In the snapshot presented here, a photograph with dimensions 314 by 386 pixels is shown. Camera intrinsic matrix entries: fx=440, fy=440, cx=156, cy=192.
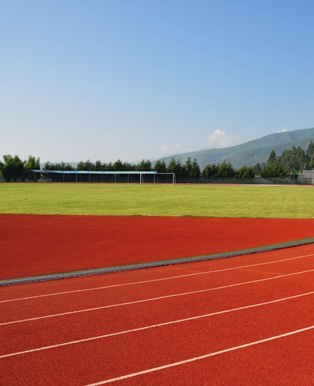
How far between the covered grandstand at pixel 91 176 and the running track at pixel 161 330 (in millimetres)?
104255

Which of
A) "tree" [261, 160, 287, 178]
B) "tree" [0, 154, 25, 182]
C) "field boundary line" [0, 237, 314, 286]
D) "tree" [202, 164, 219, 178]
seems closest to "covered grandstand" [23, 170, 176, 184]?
"tree" [0, 154, 25, 182]

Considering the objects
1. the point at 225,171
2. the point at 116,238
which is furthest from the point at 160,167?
the point at 116,238

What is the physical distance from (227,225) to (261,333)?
14.8 meters

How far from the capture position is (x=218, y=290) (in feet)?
29.5

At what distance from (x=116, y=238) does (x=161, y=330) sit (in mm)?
10381

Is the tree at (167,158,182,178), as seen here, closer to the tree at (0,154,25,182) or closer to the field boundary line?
the tree at (0,154,25,182)

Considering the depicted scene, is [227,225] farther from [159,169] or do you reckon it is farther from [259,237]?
[159,169]

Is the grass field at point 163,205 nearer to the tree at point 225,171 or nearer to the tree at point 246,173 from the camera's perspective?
the tree at point 246,173

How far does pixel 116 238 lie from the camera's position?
16969 millimetres

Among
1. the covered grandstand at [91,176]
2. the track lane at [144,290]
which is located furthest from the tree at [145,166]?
the track lane at [144,290]

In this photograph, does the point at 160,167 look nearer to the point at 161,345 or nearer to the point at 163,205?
the point at 163,205

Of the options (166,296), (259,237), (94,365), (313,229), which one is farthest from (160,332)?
(313,229)

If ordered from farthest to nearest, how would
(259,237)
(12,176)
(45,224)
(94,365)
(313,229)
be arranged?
(12,176), (45,224), (313,229), (259,237), (94,365)

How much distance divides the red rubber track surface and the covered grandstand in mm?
90299
